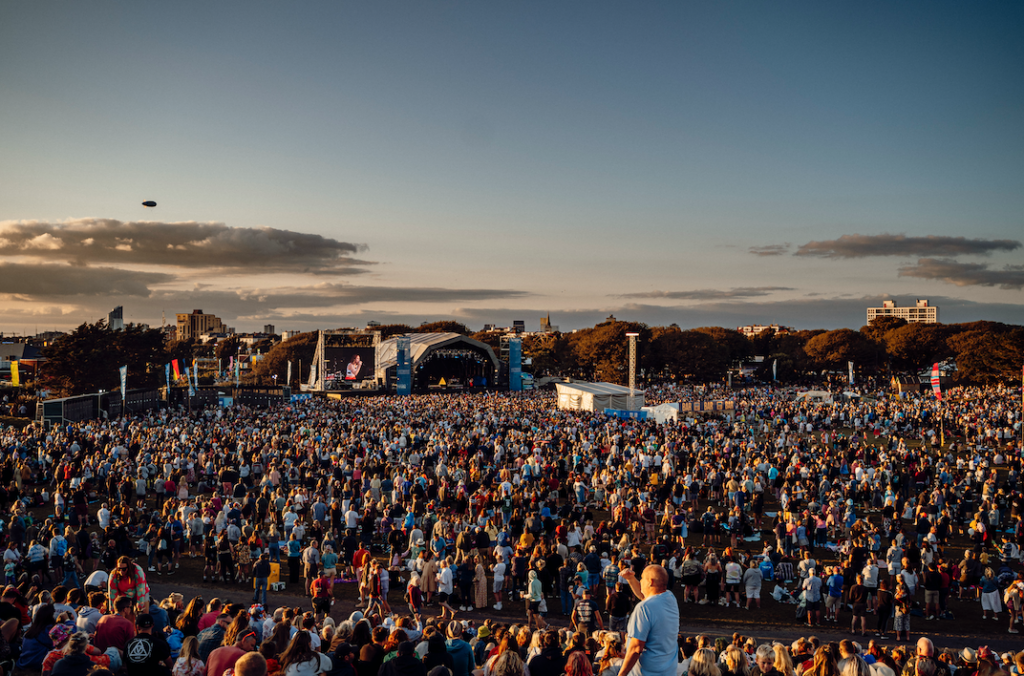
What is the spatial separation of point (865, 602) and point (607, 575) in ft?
12.8

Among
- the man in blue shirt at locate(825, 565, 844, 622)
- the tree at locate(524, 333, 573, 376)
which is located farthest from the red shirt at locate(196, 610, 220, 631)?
the tree at locate(524, 333, 573, 376)

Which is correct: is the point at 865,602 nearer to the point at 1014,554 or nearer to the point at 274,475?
the point at 1014,554

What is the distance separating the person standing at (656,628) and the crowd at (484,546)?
0.01 meters

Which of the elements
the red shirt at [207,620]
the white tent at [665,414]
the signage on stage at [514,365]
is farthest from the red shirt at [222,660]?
the signage on stage at [514,365]

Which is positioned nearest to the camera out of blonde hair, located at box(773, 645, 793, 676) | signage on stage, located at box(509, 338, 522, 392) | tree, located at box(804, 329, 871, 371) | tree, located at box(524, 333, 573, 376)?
blonde hair, located at box(773, 645, 793, 676)

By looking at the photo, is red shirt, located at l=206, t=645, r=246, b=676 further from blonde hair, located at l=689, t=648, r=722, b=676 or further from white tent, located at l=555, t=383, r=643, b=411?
white tent, located at l=555, t=383, r=643, b=411

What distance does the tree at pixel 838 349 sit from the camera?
77.4 metres

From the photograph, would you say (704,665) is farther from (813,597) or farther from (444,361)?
(444,361)

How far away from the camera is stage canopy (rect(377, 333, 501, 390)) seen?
62.3 meters

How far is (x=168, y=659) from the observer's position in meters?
5.27

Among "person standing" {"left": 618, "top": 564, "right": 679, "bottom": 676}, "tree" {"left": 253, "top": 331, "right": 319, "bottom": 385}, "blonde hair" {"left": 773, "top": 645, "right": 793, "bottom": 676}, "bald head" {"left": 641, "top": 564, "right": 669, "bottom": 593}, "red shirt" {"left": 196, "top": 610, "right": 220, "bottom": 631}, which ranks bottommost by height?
"tree" {"left": 253, "top": 331, "right": 319, "bottom": 385}

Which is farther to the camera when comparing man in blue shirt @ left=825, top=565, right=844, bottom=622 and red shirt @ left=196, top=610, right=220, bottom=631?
man in blue shirt @ left=825, top=565, right=844, bottom=622

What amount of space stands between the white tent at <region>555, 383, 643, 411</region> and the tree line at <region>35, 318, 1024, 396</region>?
2742cm

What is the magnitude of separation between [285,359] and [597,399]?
6731 centimetres
